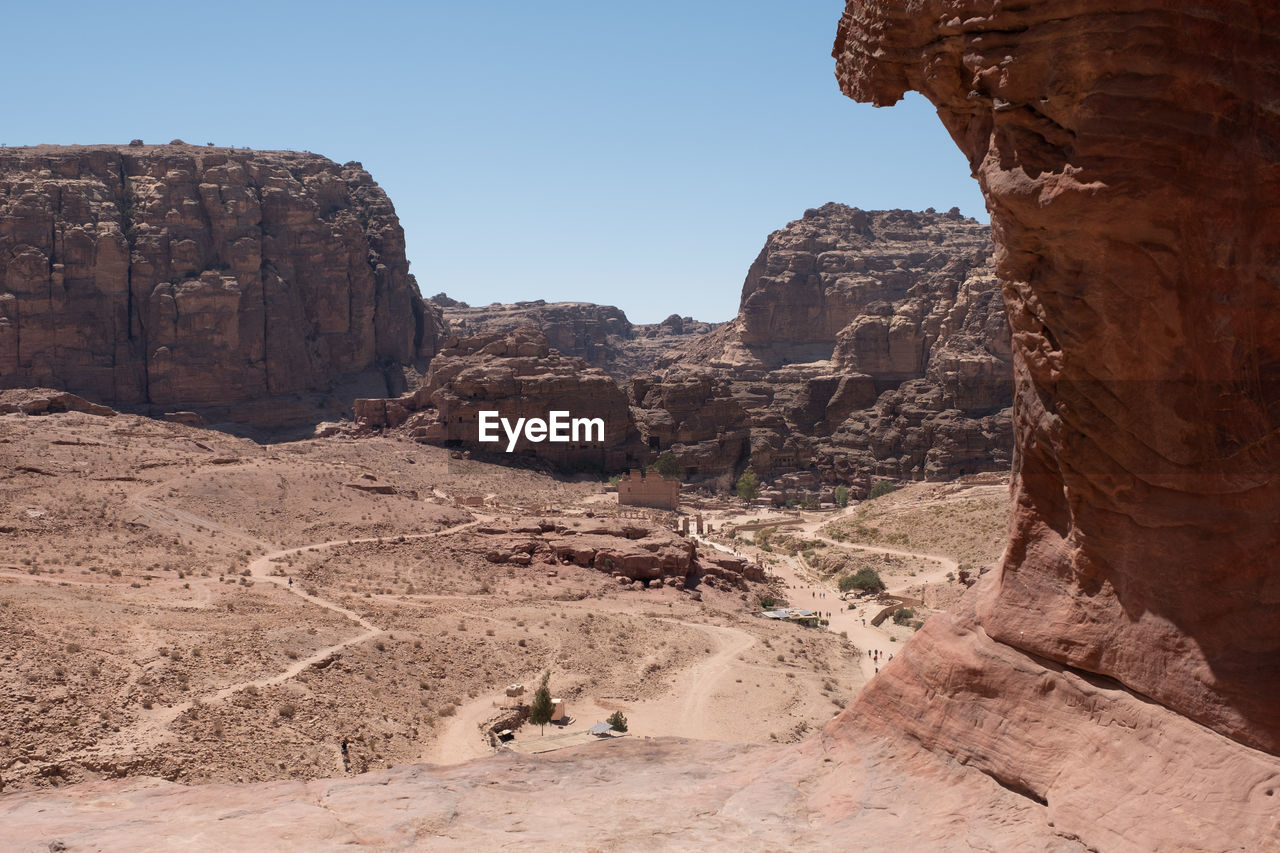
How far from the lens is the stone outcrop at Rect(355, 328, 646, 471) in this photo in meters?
93.8

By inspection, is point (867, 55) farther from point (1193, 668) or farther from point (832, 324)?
point (832, 324)

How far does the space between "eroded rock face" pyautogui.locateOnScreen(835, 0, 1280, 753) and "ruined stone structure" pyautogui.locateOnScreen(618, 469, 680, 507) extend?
234ft

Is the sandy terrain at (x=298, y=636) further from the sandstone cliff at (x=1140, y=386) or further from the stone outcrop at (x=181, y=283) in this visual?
the stone outcrop at (x=181, y=283)

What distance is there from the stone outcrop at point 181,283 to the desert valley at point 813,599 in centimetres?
3779

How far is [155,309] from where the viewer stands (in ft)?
390

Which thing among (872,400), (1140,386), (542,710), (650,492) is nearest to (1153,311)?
(1140,386)

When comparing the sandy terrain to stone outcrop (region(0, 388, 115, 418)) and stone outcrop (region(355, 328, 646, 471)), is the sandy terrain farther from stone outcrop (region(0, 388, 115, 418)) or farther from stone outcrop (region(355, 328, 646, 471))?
stone outcrop (region(355, 328, 646, 471))

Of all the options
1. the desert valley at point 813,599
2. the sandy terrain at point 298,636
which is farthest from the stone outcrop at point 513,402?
the sandy terrain at point 298,636

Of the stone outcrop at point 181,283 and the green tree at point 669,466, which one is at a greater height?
the stone outcrop at point 181,283

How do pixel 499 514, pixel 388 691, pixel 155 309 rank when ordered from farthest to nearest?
pixel 155 309
pixel 499 514
pixel 388 691

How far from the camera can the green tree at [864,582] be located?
5562cm

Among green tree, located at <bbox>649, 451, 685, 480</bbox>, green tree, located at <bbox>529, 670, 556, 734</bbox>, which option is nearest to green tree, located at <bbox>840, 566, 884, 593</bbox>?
green tree, located at <bbox>529, 670, 556, 734</bbox>

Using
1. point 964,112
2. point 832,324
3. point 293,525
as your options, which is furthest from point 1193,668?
point 832,324

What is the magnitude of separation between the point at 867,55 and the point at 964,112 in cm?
160
